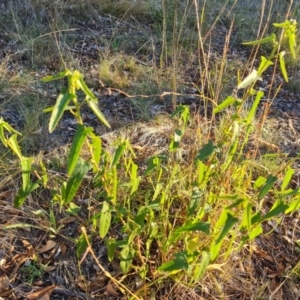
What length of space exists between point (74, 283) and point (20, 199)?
504 mm

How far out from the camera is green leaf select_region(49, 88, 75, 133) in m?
1.00

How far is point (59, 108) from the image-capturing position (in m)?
1.01

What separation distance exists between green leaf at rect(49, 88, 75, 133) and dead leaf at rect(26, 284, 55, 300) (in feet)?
2.95

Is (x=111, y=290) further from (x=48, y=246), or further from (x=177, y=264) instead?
(x=177, y=264)

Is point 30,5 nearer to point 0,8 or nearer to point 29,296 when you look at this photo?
point 0,8

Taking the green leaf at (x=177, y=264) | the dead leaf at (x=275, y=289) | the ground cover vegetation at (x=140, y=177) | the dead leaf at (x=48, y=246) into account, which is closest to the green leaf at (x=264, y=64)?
the ground cover vegetation at (x=140, y=177)

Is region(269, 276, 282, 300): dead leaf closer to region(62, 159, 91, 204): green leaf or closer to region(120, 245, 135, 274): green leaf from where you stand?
region(120, 245, 135, 274): green leaf

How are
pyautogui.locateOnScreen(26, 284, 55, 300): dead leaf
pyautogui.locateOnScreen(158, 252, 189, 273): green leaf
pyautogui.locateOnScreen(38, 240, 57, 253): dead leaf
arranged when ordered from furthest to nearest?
pyautogui.locateOnScreen(38, 240, 57, 253): dead leaf
pyautogui.locateOnScreen(26, 284, 55, 300): dead leaf
pyautogui.locateOnScreen(158, 252, 189, 273): green leaf

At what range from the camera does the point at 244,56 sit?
11.1 feet

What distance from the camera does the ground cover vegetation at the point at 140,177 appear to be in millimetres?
1417

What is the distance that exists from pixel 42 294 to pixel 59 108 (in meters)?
0.94

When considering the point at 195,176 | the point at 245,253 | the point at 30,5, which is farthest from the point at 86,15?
the point at 245,253

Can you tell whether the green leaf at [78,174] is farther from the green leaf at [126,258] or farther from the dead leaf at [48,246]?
the dead leaf at [48,246]

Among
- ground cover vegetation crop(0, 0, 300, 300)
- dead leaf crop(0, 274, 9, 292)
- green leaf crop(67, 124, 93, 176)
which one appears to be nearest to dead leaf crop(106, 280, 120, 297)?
ground cover vegetation crop(0, 0, 300, 300)
